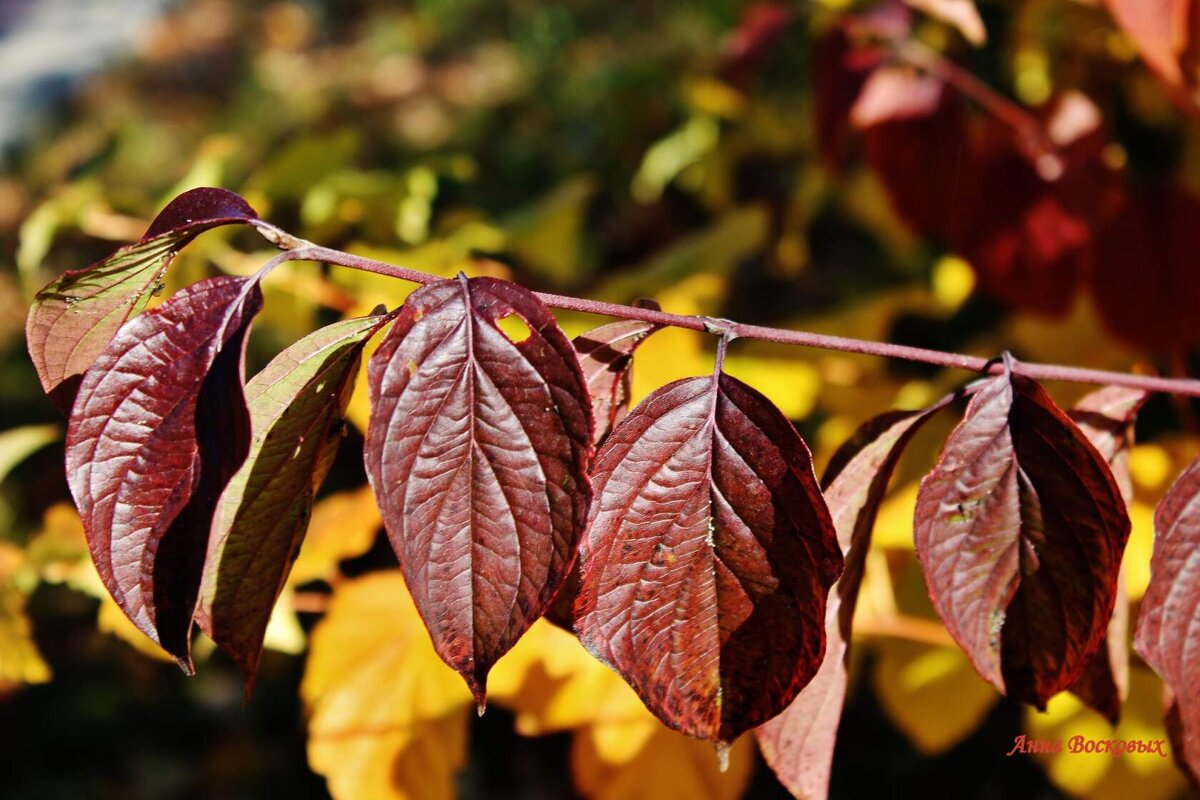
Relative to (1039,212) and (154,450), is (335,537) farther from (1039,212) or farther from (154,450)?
(1039,212)

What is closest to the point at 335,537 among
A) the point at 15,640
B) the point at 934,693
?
the point at 15,640

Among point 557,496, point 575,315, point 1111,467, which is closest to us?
point 557,496

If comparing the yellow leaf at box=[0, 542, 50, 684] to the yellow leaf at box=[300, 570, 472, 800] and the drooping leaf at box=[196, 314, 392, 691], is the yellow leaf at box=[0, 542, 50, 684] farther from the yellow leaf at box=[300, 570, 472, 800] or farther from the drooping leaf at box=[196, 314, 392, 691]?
the drooping leaf at box=[196, 314, 392, 691]

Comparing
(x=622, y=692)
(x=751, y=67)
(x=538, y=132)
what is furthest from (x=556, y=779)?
(x=538, y=132)

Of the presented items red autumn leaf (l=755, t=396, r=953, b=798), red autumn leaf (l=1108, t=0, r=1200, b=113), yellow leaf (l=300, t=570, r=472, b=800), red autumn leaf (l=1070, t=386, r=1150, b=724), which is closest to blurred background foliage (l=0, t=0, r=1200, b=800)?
yellow leaf (l=300, t=570, r=472, b=800)

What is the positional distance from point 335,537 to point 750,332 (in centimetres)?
78

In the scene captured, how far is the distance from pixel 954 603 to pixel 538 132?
281 cm

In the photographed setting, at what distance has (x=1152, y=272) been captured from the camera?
1.26 m

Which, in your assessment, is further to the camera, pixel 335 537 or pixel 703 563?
pixel 335 537

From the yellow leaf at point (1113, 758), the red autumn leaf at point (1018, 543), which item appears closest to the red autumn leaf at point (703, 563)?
the red autumn leaf at point (1018, 543)

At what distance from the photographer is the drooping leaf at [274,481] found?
588 millimetres

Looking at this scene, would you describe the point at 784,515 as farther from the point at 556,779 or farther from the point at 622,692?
the point at 556,779

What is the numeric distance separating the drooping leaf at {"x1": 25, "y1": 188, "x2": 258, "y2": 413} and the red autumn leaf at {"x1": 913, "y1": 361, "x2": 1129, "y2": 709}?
1.53 feet

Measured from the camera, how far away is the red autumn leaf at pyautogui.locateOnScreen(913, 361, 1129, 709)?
0.61m
